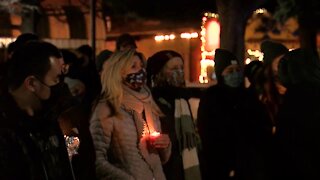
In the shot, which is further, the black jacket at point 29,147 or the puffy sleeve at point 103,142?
the puffy sleeve at point 103,142

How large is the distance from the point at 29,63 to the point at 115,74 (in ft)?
4.18

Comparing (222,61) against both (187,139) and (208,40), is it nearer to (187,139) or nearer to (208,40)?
(187,139)

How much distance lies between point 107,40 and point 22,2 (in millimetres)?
5666

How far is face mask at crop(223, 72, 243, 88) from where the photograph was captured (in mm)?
5863

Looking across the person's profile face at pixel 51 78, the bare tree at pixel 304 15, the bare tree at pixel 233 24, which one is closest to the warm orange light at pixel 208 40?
the bare tree at pixel 233 24

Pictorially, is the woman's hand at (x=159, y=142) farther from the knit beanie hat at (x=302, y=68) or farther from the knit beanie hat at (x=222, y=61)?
the knit beanie hat at (x=222, y=61)

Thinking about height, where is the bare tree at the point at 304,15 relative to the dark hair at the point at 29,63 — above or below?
below

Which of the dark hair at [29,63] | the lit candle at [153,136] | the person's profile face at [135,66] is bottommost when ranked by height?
the lit candle at [153,136]

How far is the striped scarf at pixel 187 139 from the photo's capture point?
4777 mm

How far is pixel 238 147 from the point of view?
5320 millimetres

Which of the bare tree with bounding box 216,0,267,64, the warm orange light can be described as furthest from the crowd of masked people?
the warm orange light

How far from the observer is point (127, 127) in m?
4.09

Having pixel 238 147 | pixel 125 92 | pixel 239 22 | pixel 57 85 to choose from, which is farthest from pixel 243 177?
pixel 239 22

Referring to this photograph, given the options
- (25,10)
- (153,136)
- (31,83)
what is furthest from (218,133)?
(25,10)
